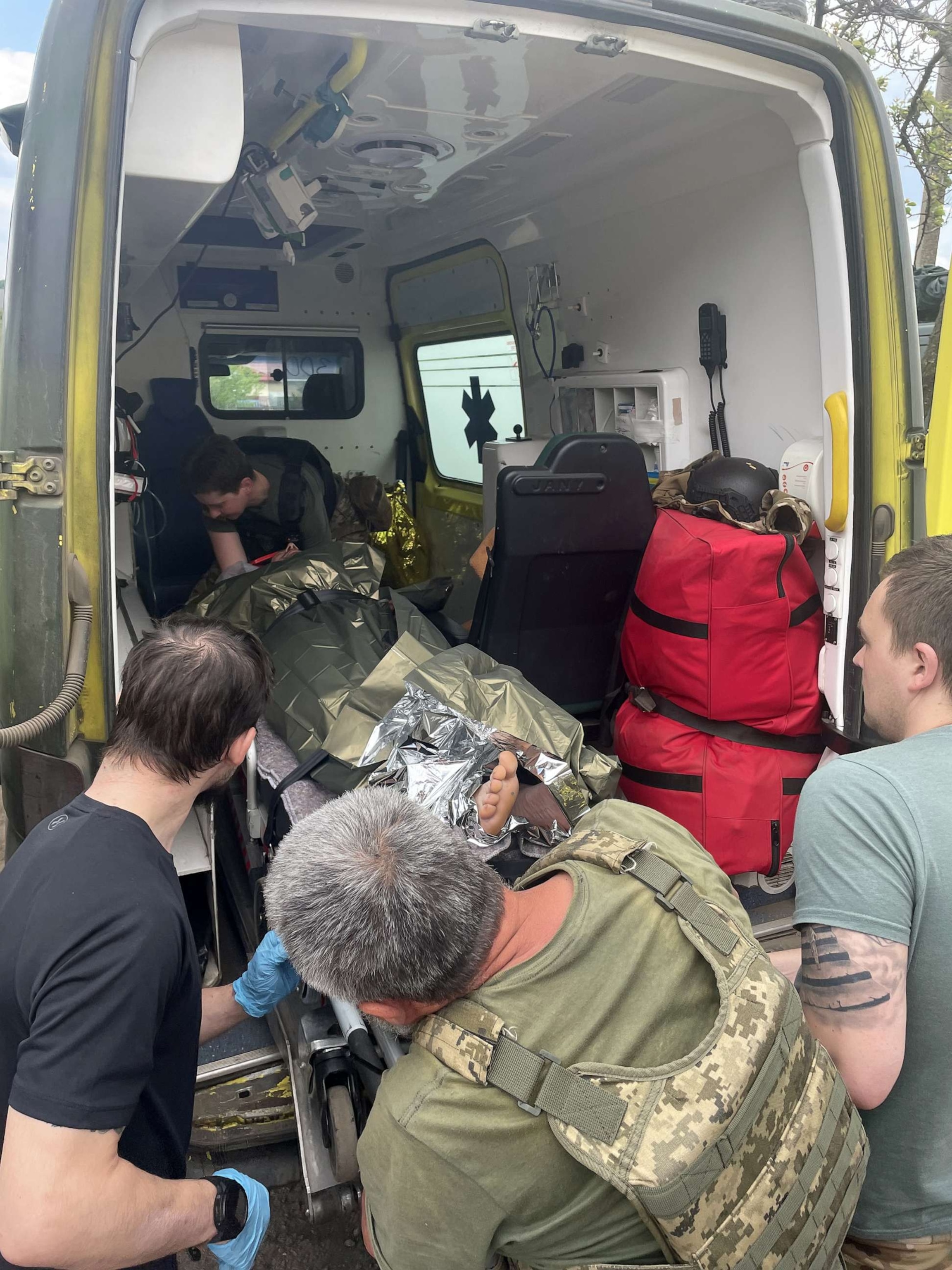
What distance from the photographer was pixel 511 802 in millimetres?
2135

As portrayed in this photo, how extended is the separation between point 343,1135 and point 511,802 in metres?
0.79

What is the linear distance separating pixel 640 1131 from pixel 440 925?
0.36 meters

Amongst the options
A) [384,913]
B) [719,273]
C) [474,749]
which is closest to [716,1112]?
[384,913]

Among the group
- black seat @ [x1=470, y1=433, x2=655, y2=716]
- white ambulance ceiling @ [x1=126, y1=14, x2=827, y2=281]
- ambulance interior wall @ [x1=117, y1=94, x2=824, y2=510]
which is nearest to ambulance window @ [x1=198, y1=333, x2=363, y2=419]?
ambulance interior wall @ [x1=117, y1=94, x2=824, y2=510]

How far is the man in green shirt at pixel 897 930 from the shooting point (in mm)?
1327

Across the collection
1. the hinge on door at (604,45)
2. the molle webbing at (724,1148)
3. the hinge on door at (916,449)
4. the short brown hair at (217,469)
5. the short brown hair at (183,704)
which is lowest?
the molle webbing at (724,1148)

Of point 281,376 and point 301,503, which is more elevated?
point 281,376

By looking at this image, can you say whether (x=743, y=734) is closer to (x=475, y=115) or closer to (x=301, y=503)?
(x=475, y=115)

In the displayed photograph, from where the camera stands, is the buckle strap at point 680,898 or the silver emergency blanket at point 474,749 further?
the silver emergency blanket at point 474,749

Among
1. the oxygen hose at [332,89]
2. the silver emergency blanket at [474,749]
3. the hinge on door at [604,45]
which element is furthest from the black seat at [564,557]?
the oxygen hose at [332,89]

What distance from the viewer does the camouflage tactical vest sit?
3.59 feet

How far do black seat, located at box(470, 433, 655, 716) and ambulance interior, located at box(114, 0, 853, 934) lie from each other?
0.61 m

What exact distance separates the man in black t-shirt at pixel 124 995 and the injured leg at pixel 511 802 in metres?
0.58

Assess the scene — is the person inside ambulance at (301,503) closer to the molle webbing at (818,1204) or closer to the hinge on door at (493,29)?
the hinge on door at (493,29)
